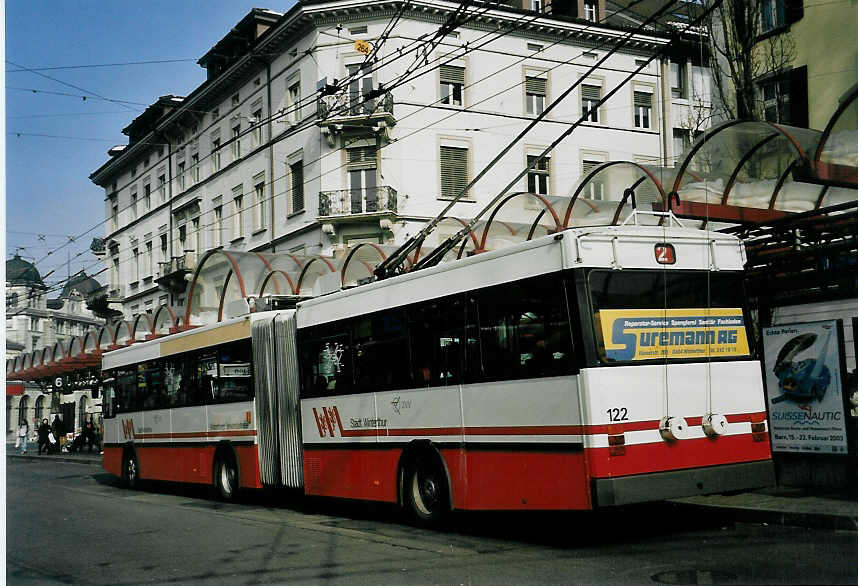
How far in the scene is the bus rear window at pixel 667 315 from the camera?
10023 mm

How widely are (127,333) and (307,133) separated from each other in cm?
1034

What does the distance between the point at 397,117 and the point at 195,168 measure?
15431 mm

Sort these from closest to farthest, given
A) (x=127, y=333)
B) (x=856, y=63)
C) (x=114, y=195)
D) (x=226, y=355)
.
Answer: (x=226, y=355)
(x=856, y=63)
(x=127, y=333)
(x=114, y=195)

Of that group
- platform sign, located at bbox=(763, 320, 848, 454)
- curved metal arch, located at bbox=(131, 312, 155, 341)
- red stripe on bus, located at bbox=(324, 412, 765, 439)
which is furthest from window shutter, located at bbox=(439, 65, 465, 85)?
red stripe on bus, located at bbox=(324, 412, 765, 439)

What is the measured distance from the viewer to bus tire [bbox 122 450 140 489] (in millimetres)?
22453

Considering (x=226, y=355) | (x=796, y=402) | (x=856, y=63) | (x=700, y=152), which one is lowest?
(x=796, y=402)

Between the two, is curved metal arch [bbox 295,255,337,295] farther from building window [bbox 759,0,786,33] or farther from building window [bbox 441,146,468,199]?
building window [bbox 759,0,786,33]

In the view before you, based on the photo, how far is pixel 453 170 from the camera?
127 ft

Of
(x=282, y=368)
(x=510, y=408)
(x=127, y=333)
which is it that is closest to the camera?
(x=510, y=408)

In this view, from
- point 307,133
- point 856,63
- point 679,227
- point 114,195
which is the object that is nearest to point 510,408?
point 679,227

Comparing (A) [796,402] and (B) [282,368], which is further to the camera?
(B) [282,368]

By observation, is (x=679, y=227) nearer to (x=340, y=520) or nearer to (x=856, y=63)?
(x=340, y=520)

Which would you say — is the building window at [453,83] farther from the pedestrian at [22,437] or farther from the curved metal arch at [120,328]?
the pedestrian at [22,437]

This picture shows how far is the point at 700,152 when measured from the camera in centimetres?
1457
